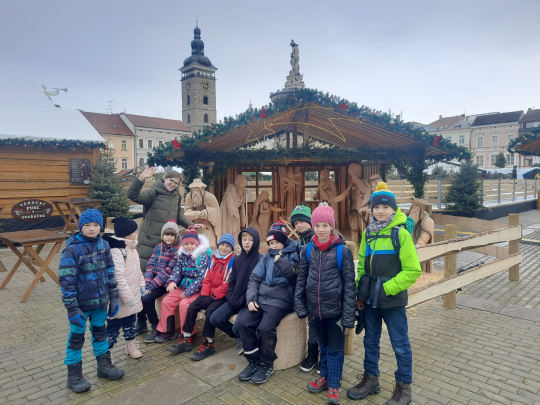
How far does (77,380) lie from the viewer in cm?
369

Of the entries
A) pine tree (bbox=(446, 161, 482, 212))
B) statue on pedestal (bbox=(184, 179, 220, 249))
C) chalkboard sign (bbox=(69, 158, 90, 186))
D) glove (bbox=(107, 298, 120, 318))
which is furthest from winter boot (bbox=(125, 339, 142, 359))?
pine tree (bbox=(446, 161, 482, 212))

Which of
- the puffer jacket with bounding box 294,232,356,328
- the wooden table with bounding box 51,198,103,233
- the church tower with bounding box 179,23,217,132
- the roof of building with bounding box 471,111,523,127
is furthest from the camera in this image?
the church tower with bounding box 179,23,217,132

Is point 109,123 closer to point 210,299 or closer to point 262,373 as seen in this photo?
point 210,299

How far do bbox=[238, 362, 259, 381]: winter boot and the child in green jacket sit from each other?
0.95 meters

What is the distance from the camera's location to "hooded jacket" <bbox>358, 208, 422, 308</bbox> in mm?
3230

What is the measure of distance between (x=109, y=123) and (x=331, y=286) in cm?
5969

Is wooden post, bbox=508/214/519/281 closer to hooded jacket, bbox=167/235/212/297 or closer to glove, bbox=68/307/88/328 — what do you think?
hooded jacket, bbox=167/235/212/297

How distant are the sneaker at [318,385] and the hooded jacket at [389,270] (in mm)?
885

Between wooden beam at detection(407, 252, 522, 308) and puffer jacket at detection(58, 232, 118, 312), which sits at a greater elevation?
puffer jacket at detection(58, 232, 118, 312)

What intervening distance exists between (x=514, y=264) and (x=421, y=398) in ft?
16.2

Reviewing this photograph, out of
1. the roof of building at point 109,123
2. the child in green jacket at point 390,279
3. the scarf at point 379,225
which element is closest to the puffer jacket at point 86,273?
the child in green jacket at point 390,279

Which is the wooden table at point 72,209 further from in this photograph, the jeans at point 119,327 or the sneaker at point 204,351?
the sneaker at point 204,351

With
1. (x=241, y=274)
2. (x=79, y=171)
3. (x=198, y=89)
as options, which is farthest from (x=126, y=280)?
(x=198, y=89)

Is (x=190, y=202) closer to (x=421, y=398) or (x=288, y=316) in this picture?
(x=288, y=316)
